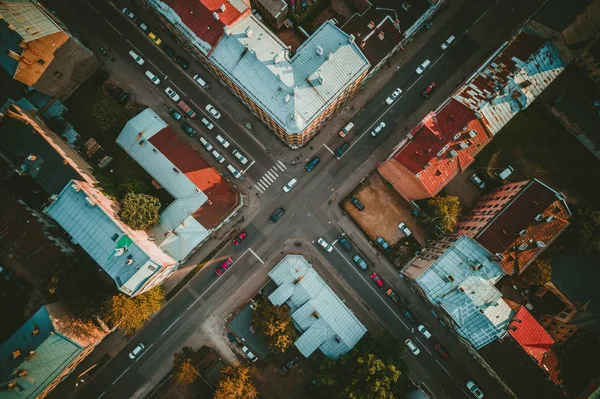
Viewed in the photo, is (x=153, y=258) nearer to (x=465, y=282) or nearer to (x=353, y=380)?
(x=353, y=380)

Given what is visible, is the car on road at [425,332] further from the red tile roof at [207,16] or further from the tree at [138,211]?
the red tile roof at [207,16]

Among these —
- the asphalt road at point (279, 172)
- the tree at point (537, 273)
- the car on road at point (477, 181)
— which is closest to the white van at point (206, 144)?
the asphalt road at point (279, 172)

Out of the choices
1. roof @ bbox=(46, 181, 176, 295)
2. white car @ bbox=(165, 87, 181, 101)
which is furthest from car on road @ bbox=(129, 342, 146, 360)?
white car @ bbox=(165, 87, 181, 101)

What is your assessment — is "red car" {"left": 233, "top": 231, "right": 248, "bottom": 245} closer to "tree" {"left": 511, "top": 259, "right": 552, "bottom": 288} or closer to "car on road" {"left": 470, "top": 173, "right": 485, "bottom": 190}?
"car on road" {"left": 470, "top": 173, "right": 485, "bottom": 190}

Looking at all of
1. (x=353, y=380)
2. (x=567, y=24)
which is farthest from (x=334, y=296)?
(x=567, y=24)

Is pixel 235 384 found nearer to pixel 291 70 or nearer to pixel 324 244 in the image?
pixel 324 244

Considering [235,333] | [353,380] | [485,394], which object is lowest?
[485,394]
